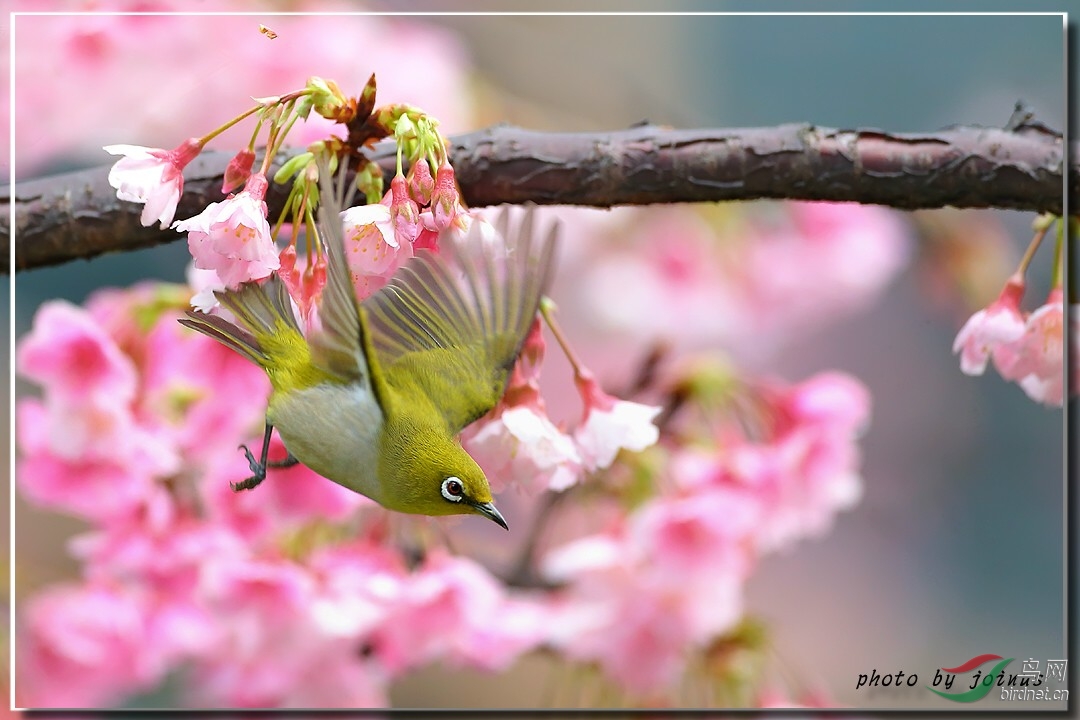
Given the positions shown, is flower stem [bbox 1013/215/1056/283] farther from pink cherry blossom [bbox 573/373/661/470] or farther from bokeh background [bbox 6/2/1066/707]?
pink cherry blossom [bbox 573/373/661/470]

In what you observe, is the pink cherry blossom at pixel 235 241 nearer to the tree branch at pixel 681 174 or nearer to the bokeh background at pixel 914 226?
the tree branch at pixel 681 174

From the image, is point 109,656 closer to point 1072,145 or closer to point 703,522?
point 703,522

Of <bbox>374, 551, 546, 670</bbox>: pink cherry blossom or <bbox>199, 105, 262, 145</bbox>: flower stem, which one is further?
<bbox>374, 551, 546, 670</bbox>: pink cherry blossom

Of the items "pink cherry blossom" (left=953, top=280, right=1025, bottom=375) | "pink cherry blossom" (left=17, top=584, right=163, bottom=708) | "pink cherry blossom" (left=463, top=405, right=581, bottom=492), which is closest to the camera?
"pink cherry blossom" (left=463, top=405, right=581, bottom=492)

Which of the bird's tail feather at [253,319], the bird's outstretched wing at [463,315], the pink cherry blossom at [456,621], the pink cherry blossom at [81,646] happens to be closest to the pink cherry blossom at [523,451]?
the bird's outstretched wing at [463,315]

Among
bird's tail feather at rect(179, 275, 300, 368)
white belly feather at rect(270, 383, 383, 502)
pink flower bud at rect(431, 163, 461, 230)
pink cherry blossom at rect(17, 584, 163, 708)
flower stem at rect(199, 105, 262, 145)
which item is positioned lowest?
pink cherry blossom at rect(17, 584, 163, 708)

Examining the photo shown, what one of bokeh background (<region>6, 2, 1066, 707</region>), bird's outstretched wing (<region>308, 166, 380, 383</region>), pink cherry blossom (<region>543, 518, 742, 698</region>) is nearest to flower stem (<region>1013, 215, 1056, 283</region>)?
bokeh background (<region>6, 2, 1066, 707</region>)

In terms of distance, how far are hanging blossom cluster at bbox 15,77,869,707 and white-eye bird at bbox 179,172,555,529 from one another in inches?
10.2

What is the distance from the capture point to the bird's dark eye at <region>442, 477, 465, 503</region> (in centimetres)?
53

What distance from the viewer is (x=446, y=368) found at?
Result: 0.58 metres

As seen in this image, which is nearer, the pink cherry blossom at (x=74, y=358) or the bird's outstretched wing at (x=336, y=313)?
the bird's outstretched wing at (x=336, y=313)

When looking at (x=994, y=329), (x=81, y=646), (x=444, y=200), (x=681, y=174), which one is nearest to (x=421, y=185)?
(x=444, y=200)

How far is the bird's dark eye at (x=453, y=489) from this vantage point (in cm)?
53

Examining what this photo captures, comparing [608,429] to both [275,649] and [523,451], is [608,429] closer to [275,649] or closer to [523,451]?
[523,451]
